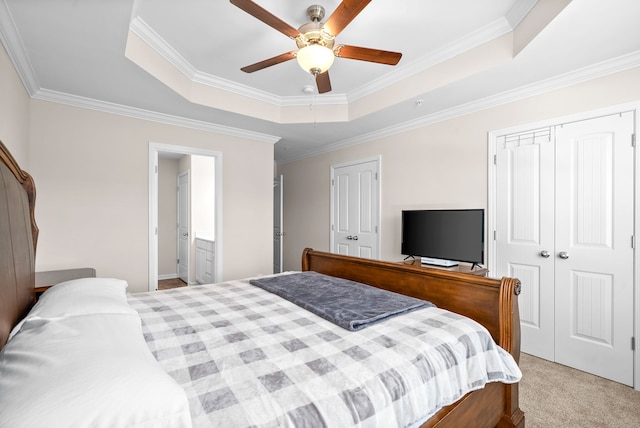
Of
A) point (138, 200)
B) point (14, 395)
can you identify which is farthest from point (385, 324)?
point (138, 200)

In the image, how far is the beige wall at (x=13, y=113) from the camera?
2072 mm

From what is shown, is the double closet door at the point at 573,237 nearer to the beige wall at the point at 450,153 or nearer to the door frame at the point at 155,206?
the beige wall at the point at 450,153

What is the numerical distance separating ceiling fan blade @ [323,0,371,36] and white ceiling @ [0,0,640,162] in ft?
1.34

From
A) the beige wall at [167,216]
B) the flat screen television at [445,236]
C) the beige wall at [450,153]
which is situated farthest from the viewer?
the beige wall at [167,216]

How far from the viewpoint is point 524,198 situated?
2811 mm

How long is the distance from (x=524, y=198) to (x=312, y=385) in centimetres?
275

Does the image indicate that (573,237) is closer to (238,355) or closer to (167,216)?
(238,355)

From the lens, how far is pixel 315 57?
1.85 metres

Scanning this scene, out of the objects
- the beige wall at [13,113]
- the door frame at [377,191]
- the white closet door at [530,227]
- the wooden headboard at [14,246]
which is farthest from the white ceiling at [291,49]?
the wooden headboard at [14,246]

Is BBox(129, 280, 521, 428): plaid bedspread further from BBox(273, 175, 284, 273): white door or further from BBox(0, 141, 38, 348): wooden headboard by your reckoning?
BBox(273, 175, 284, 273): white door

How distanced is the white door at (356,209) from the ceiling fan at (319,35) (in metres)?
2.28

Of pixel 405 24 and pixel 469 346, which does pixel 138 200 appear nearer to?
pixel 405 24

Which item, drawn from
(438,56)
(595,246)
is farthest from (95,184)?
(595,246)

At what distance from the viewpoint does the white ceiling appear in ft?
6.24
